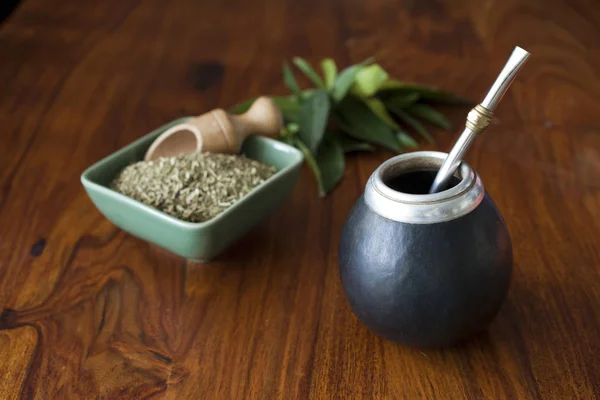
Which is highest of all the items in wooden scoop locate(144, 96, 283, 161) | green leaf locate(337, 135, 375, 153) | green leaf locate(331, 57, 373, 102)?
wooden scoop locate(144, 96, 283, 161)

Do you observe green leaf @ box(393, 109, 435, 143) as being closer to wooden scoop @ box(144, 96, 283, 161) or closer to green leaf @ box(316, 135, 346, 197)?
green leaf @ box(316, 135, 346, 197)

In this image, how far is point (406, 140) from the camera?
99cm

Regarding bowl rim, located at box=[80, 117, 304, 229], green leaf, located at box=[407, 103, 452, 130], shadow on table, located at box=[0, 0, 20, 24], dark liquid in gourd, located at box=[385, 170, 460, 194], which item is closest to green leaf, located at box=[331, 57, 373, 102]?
green leaf, located at box=[407, 103, 452, 130]

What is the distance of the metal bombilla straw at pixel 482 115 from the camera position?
549mm

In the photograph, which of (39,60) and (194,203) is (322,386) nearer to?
(194,203)

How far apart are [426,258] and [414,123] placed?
1.62ft

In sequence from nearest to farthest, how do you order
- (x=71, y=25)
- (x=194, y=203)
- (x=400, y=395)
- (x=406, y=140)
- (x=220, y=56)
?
(x=400, y=395) < (x=194, y=203) < (x=406, y=140) < (x=220, y=56) < (x=71, y=25)

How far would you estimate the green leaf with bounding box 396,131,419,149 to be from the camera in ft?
3.25

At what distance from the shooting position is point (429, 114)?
1048 mm

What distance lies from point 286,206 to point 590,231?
383 mm

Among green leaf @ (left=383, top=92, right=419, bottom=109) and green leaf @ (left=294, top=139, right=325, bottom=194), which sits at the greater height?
green leaf @ (left=383, top=92, right=419, bottom=109)

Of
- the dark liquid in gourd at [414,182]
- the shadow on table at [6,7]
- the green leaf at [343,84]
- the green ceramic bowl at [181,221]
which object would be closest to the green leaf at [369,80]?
the green leaf at [343,84]

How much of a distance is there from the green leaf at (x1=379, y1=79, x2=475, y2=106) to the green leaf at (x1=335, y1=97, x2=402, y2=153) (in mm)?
73

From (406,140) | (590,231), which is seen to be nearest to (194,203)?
(406,140)
